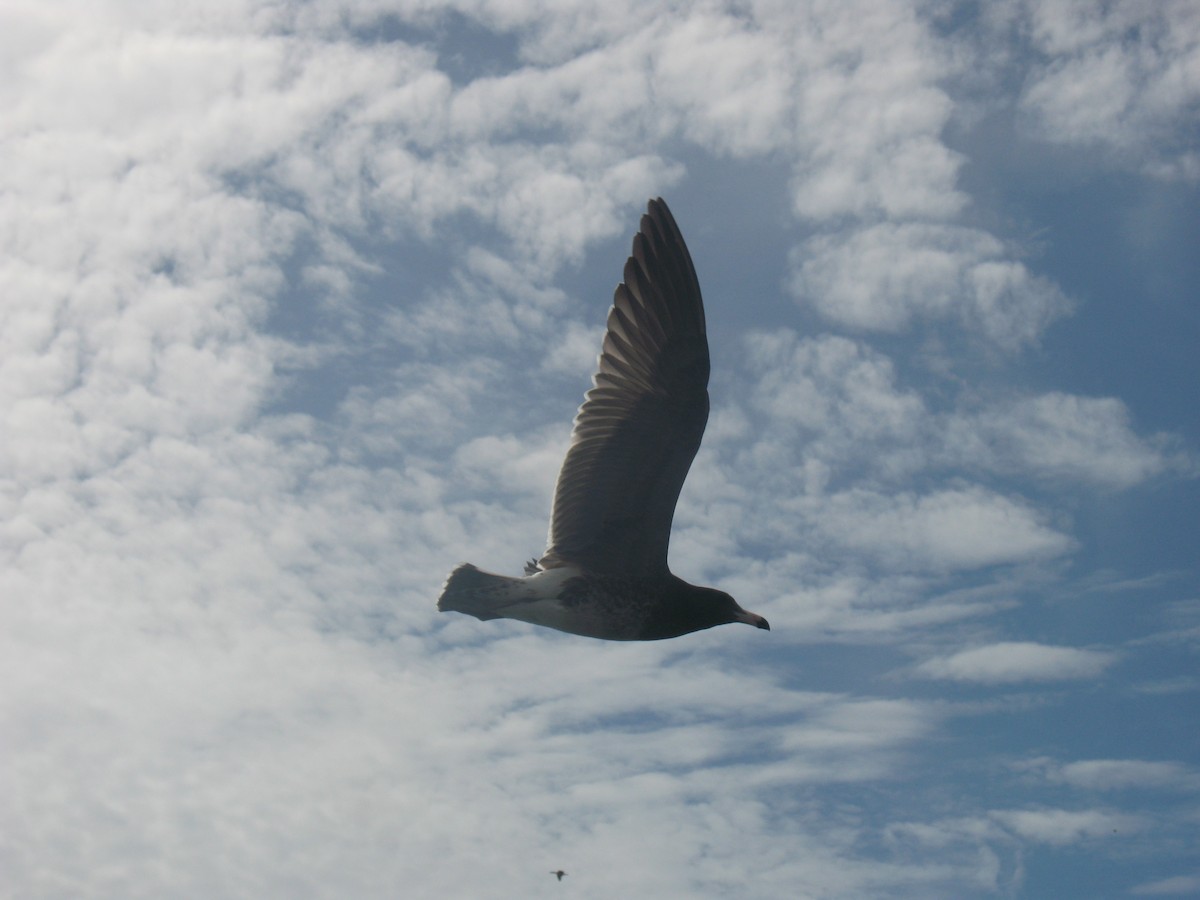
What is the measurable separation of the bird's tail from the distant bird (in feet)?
0.04

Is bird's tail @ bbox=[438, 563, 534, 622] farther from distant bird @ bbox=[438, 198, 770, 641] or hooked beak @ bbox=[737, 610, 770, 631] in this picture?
hooked beak @ bbox=[737, 610, 770, 631]

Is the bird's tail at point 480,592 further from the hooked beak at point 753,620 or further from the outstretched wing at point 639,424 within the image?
the hooked beak at point 753,620

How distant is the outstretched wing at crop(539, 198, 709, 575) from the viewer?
46.6 ft

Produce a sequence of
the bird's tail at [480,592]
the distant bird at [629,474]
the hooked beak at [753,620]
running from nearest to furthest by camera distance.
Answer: the bird's tail at [480,592], the distant bird at [629,474], the hooked beak at [753,620]

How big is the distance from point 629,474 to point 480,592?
207 centimetres

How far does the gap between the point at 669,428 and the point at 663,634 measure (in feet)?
8.14

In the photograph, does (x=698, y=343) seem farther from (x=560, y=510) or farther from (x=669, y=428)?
(x=560, y=510)

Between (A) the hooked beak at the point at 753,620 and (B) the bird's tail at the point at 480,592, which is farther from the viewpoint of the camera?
(A) the hooked beak at the point at 753,620

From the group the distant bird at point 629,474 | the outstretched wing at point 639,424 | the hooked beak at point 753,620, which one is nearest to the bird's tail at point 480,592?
the distant bird at point 629,474

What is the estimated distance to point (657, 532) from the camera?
14.5 meters

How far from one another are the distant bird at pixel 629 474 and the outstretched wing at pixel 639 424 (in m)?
0.01

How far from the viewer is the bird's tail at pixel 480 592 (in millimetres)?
14039

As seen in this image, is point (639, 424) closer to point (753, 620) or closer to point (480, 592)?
point (480, 592)

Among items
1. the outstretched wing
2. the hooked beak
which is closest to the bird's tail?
the outstretched wing
